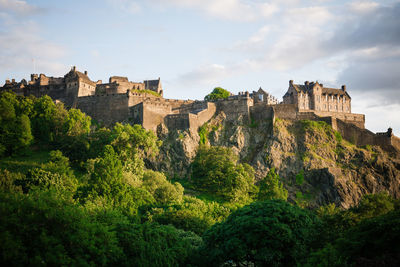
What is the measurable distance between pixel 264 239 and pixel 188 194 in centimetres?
3493

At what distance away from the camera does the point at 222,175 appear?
233 ft

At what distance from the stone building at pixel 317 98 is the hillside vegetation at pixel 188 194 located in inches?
421

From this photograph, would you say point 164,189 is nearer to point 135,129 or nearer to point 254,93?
point 135,129

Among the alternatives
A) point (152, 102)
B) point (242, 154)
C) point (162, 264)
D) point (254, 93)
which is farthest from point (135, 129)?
point (162, 264)

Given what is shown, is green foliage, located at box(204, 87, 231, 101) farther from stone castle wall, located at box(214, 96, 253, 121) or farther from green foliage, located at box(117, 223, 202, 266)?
green foliage, located at box(117, 223, 202, 266)

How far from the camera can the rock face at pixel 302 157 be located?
249 ft

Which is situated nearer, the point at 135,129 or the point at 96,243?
the point at 96,243

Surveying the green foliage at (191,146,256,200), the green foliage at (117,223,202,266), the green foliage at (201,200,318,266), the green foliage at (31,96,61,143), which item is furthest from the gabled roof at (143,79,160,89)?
the green foliage at (201,200,318,266)

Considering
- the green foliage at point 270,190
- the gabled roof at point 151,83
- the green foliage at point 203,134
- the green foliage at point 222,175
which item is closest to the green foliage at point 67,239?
the green foliage at point 270,190

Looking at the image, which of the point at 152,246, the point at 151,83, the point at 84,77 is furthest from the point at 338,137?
the point at 152,246

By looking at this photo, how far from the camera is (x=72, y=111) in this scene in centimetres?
7638

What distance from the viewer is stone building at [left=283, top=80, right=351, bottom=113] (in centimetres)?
9425

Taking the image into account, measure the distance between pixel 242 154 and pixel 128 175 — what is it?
27.8 metres

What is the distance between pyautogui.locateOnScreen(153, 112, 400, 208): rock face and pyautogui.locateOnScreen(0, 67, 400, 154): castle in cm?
200
